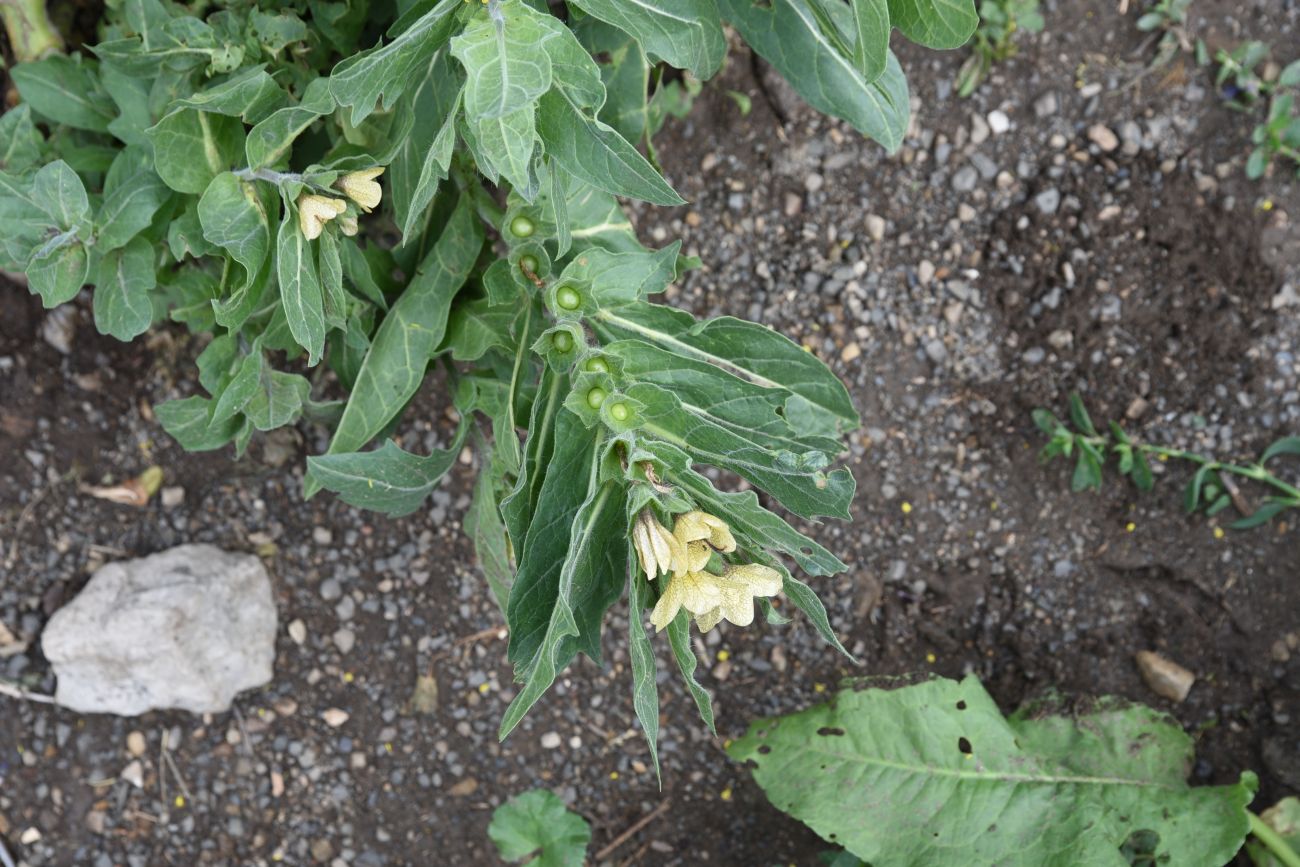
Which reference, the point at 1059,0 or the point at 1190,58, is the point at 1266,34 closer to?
the point at 1190,58

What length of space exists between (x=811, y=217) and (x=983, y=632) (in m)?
1.32

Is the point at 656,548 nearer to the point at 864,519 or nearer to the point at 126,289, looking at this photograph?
the point at 126,289

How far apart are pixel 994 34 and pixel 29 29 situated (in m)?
2.58

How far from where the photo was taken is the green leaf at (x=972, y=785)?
118 inches

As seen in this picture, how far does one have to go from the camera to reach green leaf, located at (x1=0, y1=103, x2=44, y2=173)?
2520mm

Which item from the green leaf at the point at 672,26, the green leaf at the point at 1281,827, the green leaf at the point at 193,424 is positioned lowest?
the green leaf at the point at 1281,827

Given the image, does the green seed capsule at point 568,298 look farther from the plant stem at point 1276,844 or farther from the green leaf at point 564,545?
the plant stem at point 1276,844

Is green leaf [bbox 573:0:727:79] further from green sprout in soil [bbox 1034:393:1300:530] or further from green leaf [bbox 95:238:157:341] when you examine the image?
green sprout in soil [bbox 1034:393:1300:530]

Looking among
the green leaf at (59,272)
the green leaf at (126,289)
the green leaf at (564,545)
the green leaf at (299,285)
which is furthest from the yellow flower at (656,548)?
the green leaf at (59,272)

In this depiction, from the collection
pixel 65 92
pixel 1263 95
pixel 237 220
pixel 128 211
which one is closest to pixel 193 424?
pixel 128 211

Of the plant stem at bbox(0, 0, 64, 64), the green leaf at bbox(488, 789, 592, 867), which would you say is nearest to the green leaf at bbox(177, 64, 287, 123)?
the plant stem at bbox(0, 0, 64, 64)

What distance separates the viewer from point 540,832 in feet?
10.2

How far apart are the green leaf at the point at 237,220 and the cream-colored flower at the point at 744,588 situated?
103 centimetres

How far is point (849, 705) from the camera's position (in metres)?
3.09
